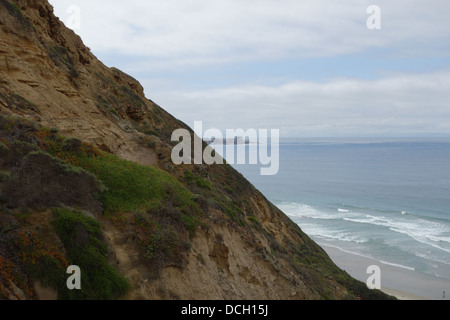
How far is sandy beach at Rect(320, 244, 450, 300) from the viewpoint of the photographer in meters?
32.4

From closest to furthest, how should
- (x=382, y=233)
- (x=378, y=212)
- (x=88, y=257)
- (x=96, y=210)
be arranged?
1. (x=88, y=257)
2. (x=96, y=210)
3. (x=382, y=233)
4. (x=378, y=212)

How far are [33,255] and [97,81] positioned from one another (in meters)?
17.4

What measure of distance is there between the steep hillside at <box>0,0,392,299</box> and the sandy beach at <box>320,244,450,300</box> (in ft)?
47.6

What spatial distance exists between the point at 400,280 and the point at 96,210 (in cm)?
3297

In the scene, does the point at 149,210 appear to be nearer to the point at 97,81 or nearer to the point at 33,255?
the point at 33,255

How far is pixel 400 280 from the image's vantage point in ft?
116

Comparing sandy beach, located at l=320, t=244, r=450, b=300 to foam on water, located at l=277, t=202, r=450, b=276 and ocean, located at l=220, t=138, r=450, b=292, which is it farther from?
foam on water, located at l=277, t=202, r=450, b=276

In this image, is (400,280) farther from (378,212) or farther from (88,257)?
(88,257)

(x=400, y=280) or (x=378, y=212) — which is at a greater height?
(x=378, y=212)

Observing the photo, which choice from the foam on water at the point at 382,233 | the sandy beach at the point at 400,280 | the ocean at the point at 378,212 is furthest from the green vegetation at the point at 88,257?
the foam on water at the point at 382,233

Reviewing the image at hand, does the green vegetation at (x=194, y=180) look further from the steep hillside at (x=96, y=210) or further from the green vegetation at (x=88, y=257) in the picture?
the green vegetation at (x=88, y=257)

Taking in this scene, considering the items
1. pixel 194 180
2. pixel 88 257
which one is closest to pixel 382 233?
pixel 194 180

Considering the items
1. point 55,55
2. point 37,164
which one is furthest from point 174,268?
point 55,55

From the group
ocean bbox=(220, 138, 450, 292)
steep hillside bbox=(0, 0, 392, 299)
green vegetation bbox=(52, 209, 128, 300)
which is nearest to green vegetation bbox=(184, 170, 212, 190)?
steep hillside bbox=(0, 0, 392, 299)
